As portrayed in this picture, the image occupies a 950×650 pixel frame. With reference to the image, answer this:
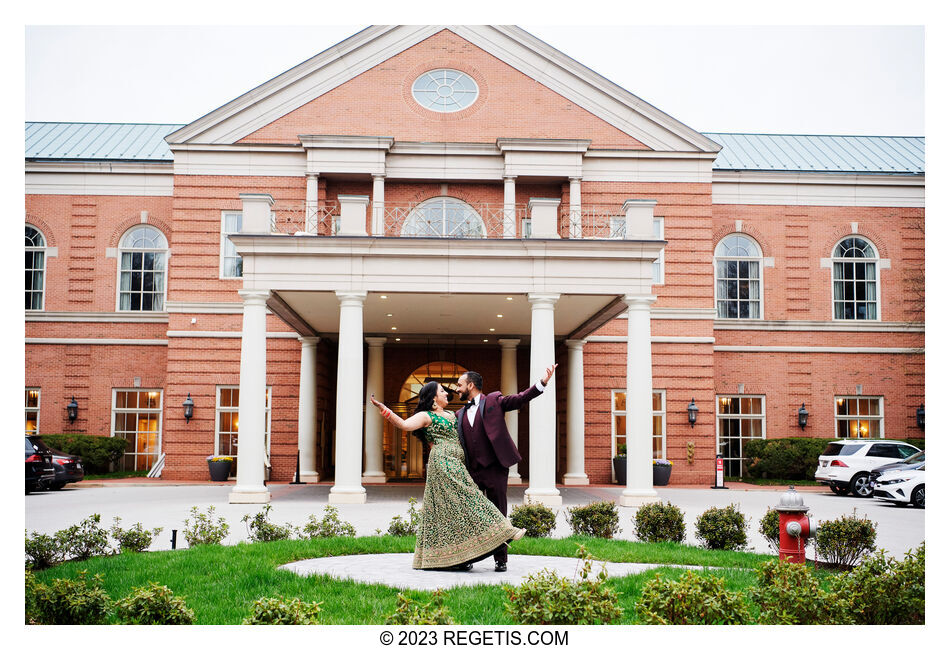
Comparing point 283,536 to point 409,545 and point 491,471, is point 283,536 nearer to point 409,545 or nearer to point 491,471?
point 409,545

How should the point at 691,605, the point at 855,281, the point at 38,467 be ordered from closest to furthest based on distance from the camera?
the point at 691,605 → the point at 38,467 → the point at 855,281

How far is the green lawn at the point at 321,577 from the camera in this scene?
7223mm

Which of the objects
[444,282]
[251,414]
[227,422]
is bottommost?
[227,422]

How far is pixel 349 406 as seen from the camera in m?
17.6

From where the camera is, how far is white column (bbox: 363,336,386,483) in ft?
81.0

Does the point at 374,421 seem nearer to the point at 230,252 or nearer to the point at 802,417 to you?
the point at 230,252

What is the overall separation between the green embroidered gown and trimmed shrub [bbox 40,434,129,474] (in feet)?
66.9

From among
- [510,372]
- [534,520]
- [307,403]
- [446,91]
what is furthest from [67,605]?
[446,91]

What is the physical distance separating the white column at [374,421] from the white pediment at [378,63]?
7.60m

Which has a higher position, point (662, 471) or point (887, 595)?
point (887, 595)

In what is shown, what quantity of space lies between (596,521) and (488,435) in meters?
4.23

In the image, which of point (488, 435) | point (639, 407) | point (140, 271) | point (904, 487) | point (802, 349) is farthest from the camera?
point (802, 349)

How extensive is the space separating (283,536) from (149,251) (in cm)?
1883

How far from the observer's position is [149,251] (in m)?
27.9
